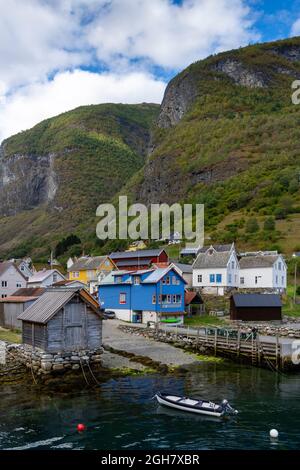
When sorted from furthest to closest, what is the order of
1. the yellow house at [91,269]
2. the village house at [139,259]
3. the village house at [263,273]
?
1. the village house at [139,259]
2. the yellow house at [91,269]
3. the village house at [263,273]

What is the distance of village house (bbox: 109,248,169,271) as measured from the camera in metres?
105

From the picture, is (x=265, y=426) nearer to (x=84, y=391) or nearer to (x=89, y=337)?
(x=84, y=391)

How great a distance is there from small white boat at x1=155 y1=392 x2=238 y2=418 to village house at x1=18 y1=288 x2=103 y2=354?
1075 centimetres

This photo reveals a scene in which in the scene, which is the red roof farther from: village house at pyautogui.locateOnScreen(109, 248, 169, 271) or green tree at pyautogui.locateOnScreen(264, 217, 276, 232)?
green tree at pyautogui.locateOnScreen(264, 217, 276, 232)

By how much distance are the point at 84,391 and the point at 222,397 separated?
9089 mm

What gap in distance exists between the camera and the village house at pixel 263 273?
82000 mm

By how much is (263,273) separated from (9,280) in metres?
42.7

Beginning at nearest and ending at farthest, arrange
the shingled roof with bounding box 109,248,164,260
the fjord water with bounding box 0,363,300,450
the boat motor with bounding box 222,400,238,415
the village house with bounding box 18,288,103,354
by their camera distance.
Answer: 1. the fjord water with bounding box 0,363,300,450
2. the boat motor with bounding box 222,400,238,415
3. the village house with bounding box 18,288,103,354
4. the shingled roof with bounding box 109,248,164,260

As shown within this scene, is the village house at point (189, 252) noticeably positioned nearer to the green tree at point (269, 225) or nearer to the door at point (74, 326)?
the green tree at point (269, 225)

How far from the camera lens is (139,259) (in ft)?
352

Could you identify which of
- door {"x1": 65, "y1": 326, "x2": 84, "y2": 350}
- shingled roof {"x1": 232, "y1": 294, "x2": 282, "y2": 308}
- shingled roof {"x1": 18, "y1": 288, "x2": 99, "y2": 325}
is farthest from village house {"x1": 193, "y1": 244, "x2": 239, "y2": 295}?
door {"x1": 65, "y1": 326, "x2": 84, "y2": 350}

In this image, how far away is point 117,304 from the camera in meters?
69.9

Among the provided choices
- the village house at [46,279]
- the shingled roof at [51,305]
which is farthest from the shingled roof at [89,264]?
the shingled roof at [51,305]

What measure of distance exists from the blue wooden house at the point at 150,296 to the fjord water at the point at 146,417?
1027 inches
